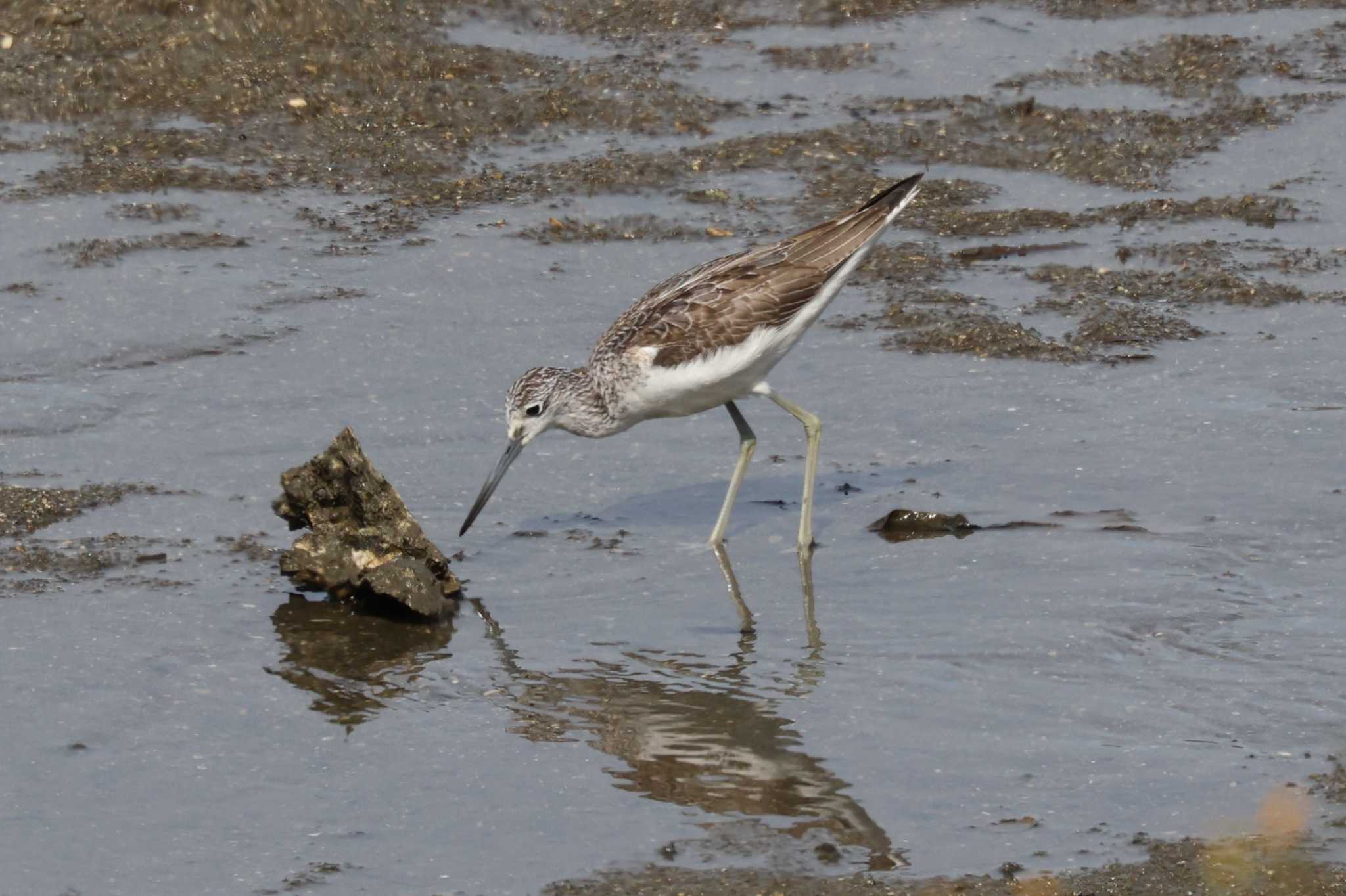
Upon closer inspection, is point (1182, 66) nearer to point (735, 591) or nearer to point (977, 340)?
point (977, 340)

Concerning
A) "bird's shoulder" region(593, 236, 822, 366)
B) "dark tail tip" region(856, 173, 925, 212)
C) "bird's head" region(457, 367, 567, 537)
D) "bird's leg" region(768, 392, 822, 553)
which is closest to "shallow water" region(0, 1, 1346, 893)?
"bird's leg" region(768, 392, 822, 553)

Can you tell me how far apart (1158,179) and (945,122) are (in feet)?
5.23

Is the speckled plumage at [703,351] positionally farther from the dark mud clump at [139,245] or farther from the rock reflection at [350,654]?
the dark mud clump at [139,245]

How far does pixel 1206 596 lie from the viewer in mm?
7047

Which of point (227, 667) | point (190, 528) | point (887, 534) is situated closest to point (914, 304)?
point (887, 534)

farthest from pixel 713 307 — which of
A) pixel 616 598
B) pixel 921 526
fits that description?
pixel 616 598

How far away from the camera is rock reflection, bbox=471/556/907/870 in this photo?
561 centimetres

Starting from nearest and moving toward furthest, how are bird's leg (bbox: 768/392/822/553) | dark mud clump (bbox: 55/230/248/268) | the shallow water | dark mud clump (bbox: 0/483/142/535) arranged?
1. the shallow water
2. dark mud clump (bbox: 0/483/142/535)
3. bird's leg (bbox: 768/392/822/553)
4. dark mud clump (bbox: 55/230/248/268)

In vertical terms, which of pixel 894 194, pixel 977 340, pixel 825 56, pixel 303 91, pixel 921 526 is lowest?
pixel 921 526

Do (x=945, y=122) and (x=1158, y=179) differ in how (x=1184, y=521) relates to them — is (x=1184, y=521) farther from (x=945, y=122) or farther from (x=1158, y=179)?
(x=945, y=122)

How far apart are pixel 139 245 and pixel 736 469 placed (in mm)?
4204

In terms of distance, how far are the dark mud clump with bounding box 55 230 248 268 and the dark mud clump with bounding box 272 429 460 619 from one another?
3.89m

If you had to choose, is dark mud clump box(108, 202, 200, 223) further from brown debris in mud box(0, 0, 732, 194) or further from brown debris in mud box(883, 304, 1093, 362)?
brown debris in mud box(883, 304, 1093, 362)

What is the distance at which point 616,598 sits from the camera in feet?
24.0
